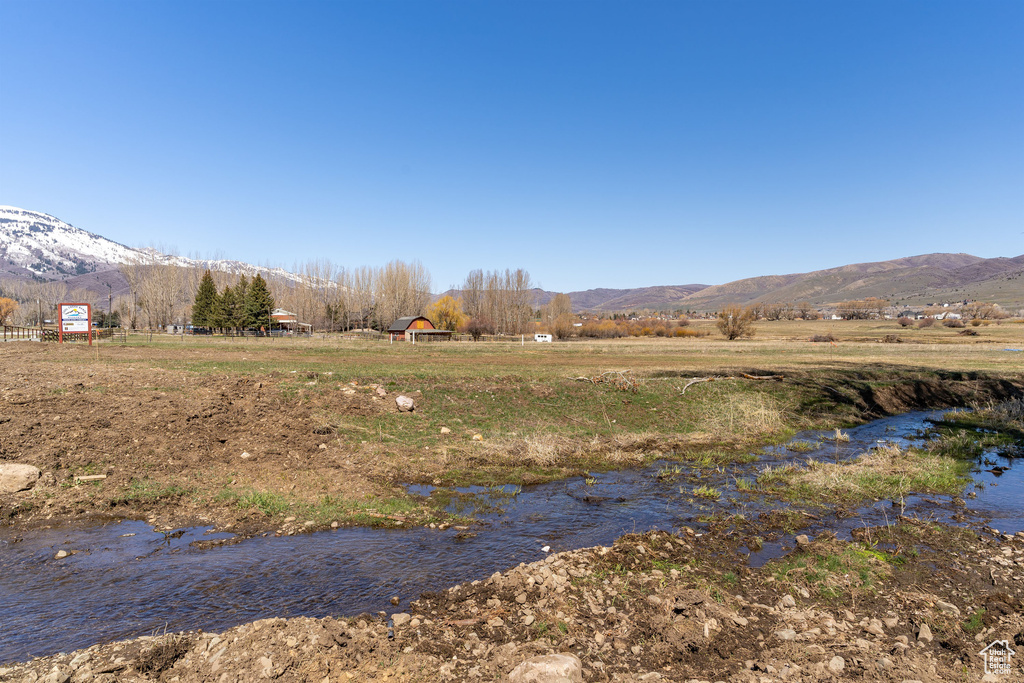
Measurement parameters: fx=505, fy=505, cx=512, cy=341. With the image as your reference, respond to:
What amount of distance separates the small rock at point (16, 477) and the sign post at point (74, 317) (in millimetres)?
36209

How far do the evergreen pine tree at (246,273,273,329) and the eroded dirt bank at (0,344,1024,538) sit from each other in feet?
229

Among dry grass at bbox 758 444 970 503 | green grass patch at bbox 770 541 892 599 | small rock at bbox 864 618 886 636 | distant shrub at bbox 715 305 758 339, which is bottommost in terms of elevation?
dry grass at bbox 758 444 970 503

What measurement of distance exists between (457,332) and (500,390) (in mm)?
78441

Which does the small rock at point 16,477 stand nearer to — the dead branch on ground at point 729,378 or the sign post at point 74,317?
the dead branch on ground at point 729,378

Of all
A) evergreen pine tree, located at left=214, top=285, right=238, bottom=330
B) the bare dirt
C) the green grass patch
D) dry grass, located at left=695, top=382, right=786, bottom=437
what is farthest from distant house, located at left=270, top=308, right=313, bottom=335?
the green grass patch

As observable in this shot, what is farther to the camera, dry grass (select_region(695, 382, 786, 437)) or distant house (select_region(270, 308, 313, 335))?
distant house (select_region(270, 308, 313, 335))

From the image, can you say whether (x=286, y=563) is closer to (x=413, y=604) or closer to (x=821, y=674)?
(x=413, y=604)

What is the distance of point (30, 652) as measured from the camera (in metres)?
5.34

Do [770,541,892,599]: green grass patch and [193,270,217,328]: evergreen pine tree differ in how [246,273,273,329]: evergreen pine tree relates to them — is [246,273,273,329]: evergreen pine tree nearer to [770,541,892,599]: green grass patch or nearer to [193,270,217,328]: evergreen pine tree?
[193,270,217,328]: evergreen pine tree

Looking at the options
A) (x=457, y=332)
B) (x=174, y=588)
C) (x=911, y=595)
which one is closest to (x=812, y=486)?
(x=911, y=595)

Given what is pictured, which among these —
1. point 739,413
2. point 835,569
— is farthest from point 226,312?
point 835,569
